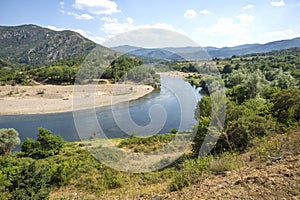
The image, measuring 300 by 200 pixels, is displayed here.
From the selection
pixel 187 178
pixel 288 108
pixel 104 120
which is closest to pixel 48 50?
pixel 104 120

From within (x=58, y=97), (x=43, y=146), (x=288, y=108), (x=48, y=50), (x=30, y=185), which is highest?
(x=48, y=50)

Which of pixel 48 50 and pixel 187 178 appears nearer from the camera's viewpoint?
pixel 187 178

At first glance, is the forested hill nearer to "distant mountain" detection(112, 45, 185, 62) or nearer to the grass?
the grass

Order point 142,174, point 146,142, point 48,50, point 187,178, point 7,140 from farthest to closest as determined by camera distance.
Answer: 1. point 48,50
2. point 7,140
3. point 146,142
4. point 142,174
5. point 187,178

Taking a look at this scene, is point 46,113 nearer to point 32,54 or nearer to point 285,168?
point 285,168

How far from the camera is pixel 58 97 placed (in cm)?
4828

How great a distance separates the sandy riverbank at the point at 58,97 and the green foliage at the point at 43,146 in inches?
604

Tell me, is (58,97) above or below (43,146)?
above

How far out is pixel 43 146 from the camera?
19.7 m

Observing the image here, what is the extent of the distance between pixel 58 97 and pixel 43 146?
99.8ft

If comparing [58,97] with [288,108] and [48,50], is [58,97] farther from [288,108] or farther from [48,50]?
[48,50]

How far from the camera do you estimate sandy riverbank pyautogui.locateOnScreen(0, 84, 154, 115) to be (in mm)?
40400

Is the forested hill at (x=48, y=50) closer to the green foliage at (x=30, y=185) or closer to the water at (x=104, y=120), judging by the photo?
the water at (x=104, y=120)

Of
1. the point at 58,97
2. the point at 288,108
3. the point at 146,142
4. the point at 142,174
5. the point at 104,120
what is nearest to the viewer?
the point at 142,174
